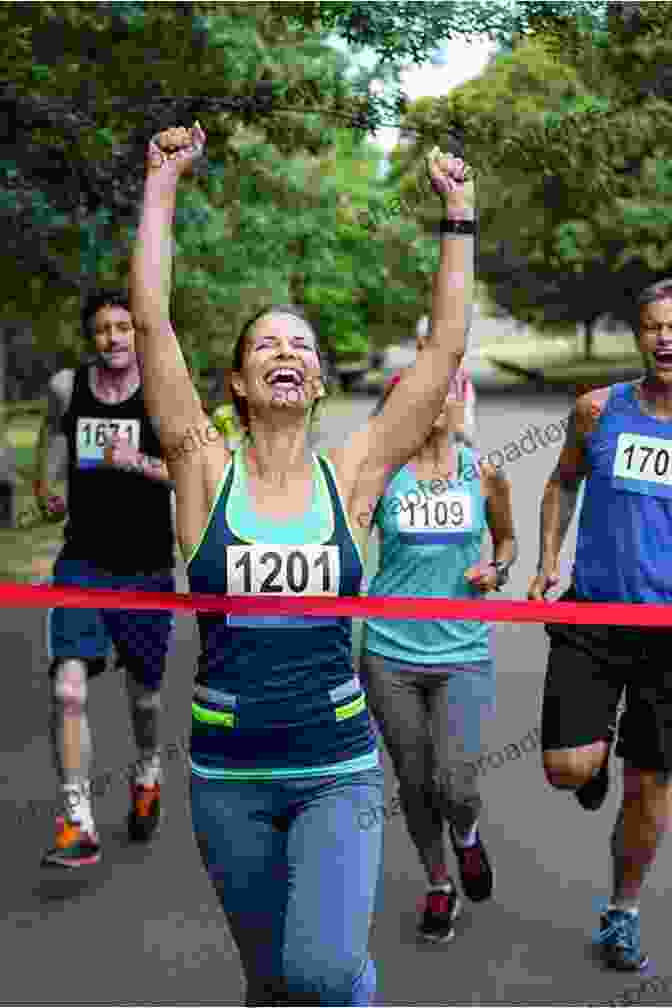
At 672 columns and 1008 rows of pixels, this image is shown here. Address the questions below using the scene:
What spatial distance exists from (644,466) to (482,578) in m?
0.66

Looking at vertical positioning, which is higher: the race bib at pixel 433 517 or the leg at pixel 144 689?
the race bib at pixel 433 517

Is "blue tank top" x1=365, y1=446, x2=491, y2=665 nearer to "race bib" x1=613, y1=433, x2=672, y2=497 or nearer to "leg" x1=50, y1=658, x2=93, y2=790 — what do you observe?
"race bib" x1=613, y1=433, x2=672, y2=497

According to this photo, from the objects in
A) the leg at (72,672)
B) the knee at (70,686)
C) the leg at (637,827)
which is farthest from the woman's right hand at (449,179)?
the knee at (70,686)

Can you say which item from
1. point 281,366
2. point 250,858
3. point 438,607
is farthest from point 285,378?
point 250,858

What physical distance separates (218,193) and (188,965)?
878 cm

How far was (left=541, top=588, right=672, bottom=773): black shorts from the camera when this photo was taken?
4273 mm

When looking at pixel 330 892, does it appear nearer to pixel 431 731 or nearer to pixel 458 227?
pixel 458 227

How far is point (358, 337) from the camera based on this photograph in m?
43.8

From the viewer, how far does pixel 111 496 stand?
5.36m

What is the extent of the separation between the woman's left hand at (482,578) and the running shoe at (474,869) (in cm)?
80

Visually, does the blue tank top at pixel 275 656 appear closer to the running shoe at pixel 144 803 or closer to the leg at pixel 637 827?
the leg at pixel 637 827

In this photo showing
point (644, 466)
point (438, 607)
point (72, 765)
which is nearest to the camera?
point (438, 607)

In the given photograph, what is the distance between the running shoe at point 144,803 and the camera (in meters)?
5.60

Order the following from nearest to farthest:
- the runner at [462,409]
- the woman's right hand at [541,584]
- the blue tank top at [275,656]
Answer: the blue tank top at [275,656] → the woman's right hand at [541,584] → the runner at [462,409]
